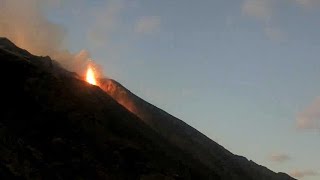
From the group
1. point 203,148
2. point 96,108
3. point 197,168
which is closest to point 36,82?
point 96,108

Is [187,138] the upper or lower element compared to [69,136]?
upper

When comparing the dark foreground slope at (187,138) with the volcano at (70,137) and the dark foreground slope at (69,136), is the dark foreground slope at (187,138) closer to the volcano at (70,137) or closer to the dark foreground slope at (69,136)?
the volcano at (70,137)

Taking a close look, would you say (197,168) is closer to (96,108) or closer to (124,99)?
(96,108)

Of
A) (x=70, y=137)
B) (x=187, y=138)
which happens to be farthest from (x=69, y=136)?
(x=187, y=138)

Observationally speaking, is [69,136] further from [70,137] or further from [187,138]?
[187,138]

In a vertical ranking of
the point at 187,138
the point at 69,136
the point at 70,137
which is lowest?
the point at 70,137

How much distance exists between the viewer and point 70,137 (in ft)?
271

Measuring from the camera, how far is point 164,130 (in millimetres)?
139000

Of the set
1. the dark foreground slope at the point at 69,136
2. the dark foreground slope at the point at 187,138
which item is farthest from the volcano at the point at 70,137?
the dark foreground slope at the point at 187,138

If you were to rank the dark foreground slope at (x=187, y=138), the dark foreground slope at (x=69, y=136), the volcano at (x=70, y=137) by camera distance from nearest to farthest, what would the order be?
1. the dark foreground slope at (x=69, y=136)
2. the volcano at (x=70, y=137)
3. the dark foreground slope at (x=187, y=138)

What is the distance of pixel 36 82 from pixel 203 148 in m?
65.3

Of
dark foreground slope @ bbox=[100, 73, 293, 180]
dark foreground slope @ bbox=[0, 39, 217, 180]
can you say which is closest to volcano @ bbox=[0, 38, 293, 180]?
dark foreground slope @ bbox=[0, 39, 217, 180]

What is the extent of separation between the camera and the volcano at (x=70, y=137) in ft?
233

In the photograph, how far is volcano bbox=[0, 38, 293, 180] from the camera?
71000 millimetres
